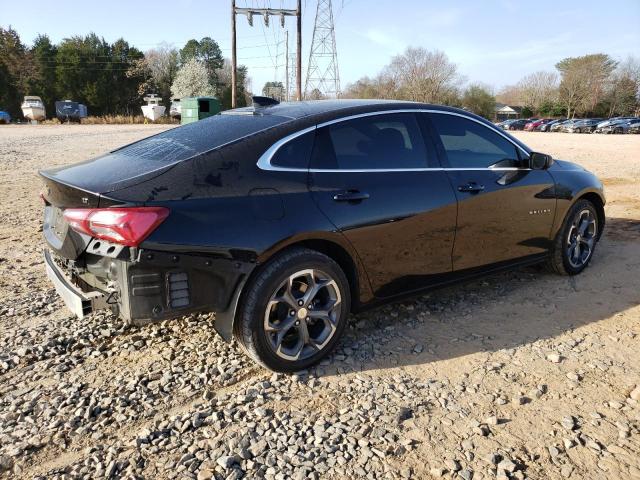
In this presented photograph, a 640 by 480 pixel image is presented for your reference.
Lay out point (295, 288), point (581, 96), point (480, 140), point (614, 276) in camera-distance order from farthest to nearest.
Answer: point (581, 96)
point (614, 276)
point (480, 140)
point (295, 288)

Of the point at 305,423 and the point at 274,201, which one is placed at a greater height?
the point at 274,201

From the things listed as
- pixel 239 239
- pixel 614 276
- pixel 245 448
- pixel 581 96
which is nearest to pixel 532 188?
pixel 614 276

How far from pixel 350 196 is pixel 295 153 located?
0.45 metres

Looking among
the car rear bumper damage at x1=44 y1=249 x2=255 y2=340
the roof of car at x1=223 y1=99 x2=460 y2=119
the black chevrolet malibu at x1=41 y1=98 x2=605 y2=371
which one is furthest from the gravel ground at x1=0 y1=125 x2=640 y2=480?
the roof of car at x1=223 y1=99 x2=460 y2=119

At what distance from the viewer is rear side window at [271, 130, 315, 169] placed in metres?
3.09

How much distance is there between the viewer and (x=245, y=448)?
2490 millimetres

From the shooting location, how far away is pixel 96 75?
6938 centimetres

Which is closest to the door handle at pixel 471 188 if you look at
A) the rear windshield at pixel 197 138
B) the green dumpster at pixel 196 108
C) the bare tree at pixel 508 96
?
the rear windshield at pixel 197 138

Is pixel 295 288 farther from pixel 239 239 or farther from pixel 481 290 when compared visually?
pixel 481 290

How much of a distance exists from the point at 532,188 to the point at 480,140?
67 cm

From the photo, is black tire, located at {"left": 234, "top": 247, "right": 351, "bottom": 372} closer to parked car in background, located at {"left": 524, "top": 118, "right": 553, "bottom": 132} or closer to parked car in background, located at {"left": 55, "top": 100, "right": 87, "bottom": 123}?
parked car in background, located at {"left": 55, "top": 100, "right": 87, "bottom": 123}

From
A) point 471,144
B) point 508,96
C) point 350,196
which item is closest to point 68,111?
point 471,144

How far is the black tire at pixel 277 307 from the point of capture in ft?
9.59

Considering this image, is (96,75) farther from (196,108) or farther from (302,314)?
(302,314)
